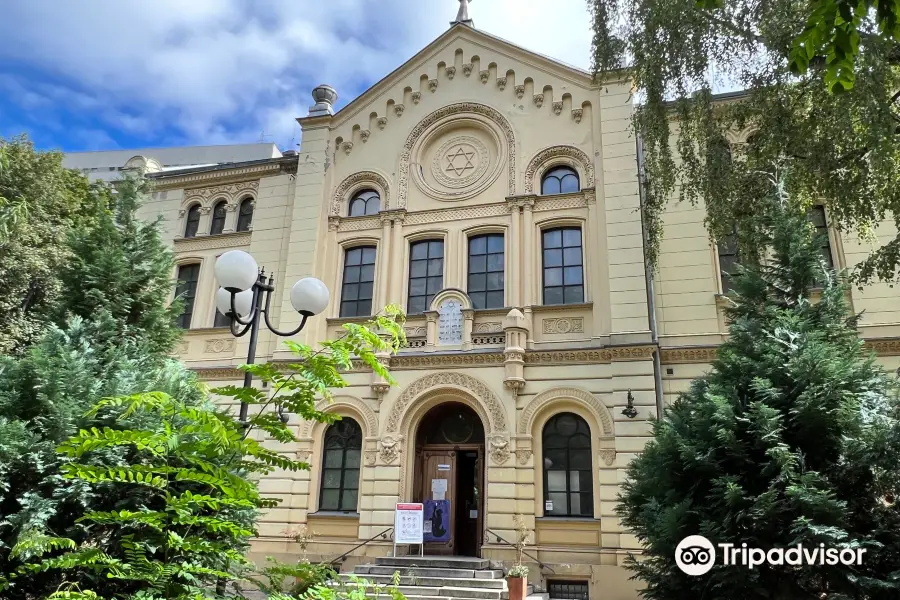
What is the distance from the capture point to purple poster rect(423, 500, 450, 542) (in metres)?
14.6

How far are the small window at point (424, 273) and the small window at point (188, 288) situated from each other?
713cm

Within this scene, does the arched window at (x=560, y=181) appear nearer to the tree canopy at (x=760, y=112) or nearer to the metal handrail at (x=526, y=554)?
the tree canopy at (x=760, y=112)

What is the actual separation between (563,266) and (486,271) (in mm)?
2089

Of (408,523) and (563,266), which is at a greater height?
(563,266)

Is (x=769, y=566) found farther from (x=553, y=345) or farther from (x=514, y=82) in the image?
(x=514, y=82)

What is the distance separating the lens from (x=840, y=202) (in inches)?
369

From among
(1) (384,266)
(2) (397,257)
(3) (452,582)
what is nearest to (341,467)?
(3) (452,582)

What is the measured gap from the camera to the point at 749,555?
7250mm

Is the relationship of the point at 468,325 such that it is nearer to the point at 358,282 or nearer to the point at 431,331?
the point at 431,331

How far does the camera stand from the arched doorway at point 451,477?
14.8m

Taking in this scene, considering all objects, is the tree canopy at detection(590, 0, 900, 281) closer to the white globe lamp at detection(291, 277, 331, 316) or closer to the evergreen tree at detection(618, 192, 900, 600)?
the evergreen tree at detection(618, 192, 900, 600)

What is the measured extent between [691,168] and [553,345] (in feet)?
18.1

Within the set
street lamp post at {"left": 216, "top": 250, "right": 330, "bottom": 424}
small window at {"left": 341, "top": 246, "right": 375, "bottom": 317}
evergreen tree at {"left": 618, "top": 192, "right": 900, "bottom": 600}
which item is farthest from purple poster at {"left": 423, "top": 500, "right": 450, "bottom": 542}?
street lamp post at {"left": 216, "top": 250, "right": 330, "bottom": 424}

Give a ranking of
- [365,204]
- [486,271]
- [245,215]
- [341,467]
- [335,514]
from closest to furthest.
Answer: [335,514]
[341,467]
[486,271]
[365,204]
[245,215]
